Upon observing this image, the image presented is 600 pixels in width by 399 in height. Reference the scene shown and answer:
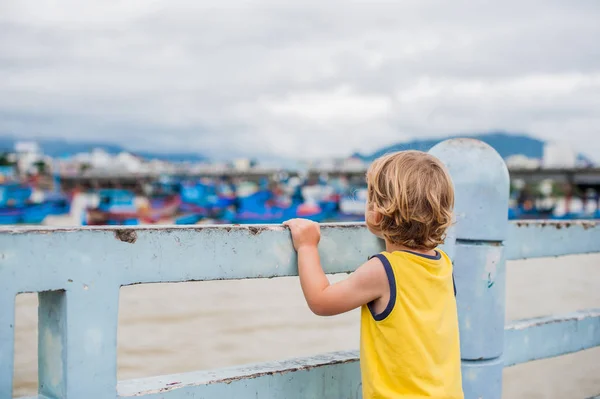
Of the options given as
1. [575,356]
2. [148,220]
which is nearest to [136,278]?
[575,356]

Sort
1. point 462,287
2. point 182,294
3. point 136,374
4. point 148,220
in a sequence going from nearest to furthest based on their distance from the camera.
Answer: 1. point 462,287
2. point 136,374
3. point 182,294
4. point 148,220

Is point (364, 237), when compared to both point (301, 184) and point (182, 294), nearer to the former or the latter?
point (182, 294)

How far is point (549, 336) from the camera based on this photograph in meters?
2.69

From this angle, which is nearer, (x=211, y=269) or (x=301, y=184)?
(x=211, y=269)

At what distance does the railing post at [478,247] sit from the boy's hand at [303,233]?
0.64 metres

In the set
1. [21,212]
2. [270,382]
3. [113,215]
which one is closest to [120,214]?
[113,215]

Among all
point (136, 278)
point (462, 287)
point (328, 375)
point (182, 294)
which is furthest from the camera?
point (182, 294)

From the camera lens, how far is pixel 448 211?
1688 millimetres

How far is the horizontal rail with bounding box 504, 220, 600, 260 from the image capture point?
2.51 meters

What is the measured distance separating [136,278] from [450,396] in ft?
2.95

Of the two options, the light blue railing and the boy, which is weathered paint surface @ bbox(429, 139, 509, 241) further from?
the boy

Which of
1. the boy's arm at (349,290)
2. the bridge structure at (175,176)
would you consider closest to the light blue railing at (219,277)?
the boy's arm at (349,290)

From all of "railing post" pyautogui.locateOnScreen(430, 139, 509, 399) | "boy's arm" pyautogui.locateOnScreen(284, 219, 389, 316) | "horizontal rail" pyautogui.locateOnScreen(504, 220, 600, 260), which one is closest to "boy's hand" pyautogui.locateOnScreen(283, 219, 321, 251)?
"boy's arm" pyautogui.locateOnScreen(284, 219, 389, 316)

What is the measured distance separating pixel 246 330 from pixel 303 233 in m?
7.48
